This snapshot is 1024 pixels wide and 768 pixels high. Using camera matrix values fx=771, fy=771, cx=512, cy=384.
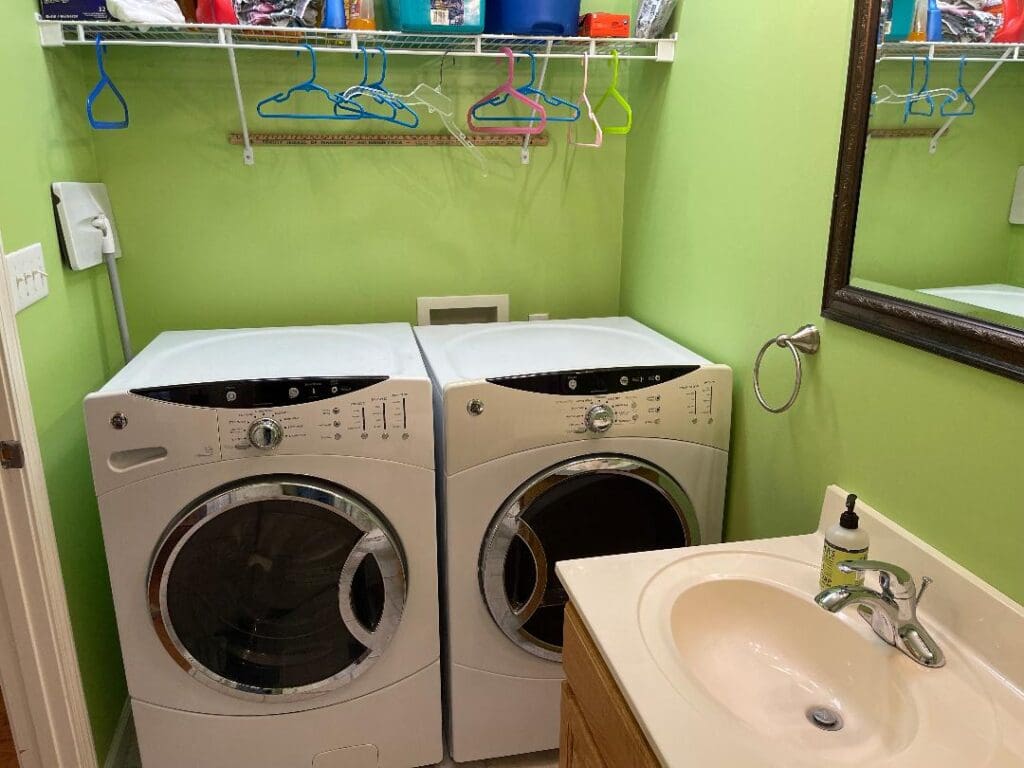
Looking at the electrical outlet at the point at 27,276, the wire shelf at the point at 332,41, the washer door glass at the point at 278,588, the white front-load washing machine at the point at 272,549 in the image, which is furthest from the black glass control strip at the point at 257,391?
the wire shelf at the point at 332,41

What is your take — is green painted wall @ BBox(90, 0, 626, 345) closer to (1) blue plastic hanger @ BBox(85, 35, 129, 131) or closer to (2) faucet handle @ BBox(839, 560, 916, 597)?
(1) blue plastic hanger @ BBox(85, 35, 129, 131)

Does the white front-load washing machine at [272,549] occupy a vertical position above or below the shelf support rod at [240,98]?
below

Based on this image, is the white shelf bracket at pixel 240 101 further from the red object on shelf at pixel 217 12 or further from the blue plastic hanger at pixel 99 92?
the blue plastic hanger at pixel 99 92

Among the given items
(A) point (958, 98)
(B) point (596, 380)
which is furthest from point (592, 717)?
(A) point (958, 98)

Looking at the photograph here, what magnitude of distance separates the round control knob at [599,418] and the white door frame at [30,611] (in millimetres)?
1110

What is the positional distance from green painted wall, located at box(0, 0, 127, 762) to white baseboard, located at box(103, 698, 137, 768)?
30mm

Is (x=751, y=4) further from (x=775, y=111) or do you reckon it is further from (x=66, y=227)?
(x=66, y=227)

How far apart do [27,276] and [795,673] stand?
63.2 inches

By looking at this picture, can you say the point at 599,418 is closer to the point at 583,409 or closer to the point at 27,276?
the point at 583,409

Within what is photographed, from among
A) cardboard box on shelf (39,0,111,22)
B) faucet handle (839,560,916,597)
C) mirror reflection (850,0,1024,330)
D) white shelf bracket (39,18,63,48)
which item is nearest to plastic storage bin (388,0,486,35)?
cardboard box on shelf (39,0,111,22)

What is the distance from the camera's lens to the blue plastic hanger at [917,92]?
120cm

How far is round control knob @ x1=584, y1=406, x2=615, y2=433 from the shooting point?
1687 mm

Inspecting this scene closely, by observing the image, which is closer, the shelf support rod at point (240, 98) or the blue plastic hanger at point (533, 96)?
the shelf support rod at point (240, 98)

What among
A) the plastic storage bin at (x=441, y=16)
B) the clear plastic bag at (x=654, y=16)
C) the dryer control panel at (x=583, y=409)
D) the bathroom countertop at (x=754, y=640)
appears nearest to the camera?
the bathroom countertop at (x=754, y=640)
